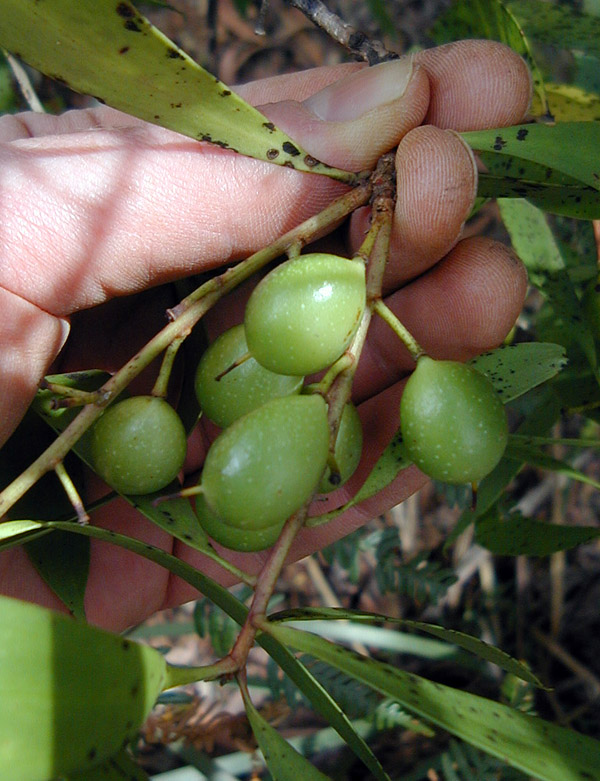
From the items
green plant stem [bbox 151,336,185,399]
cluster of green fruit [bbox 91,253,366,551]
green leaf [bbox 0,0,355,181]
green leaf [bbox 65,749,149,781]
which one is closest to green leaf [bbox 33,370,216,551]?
cluster of green fruit [bbox 91,253,366,551]

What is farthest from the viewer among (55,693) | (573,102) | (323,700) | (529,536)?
(573,102)

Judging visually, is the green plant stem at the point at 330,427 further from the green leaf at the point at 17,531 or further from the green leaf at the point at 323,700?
the green leaf at the point at 17,531

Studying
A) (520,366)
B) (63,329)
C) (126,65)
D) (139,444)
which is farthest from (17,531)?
(520,366)

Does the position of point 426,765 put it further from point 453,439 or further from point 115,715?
point 115,715

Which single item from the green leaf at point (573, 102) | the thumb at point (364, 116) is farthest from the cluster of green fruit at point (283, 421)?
the green leaf at point (573, 102)

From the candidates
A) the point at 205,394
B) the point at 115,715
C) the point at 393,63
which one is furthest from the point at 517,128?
the point at 115,715

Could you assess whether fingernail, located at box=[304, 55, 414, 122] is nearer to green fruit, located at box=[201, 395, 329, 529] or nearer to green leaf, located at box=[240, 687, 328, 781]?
green fruit, located at box=[201, 395, 329, 529]

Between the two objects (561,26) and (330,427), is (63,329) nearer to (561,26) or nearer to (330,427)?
(330,427)
